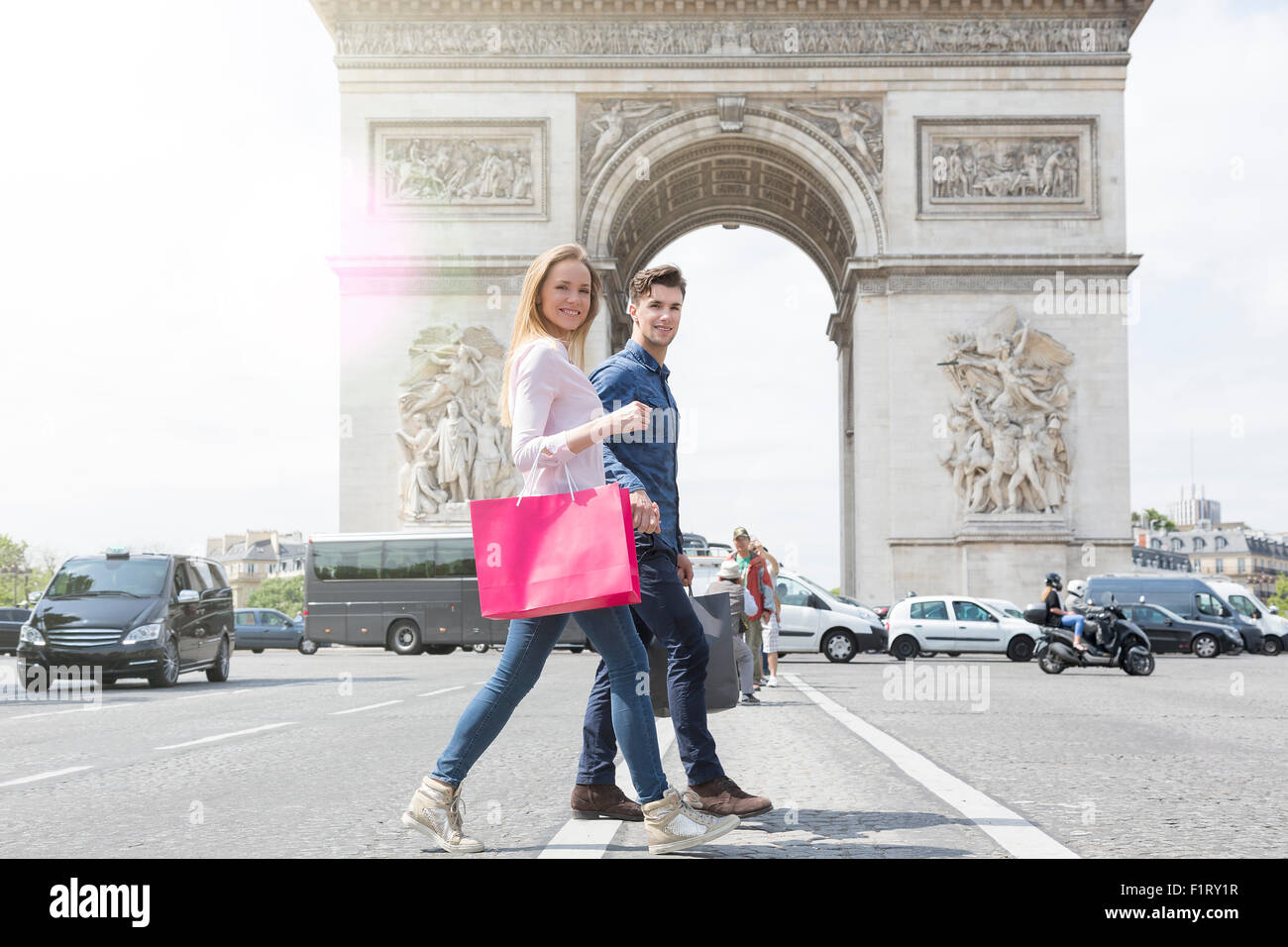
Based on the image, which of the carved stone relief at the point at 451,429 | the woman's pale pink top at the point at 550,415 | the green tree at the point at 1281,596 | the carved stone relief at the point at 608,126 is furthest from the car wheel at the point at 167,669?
the green tree at the point at 1281,596

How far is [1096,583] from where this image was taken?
96.3ft

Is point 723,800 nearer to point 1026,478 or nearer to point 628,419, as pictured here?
point 628,419

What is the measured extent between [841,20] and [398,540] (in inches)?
620

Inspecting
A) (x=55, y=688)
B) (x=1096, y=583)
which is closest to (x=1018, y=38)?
(x=1096, y=583)

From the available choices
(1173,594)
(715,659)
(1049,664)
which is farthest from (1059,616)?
(715,659)

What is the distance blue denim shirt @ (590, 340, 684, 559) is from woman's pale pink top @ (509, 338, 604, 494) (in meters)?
0.47

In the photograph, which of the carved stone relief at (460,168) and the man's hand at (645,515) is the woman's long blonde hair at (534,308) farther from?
the carved stone relief at (460,168)

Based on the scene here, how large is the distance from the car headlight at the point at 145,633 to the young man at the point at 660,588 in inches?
462

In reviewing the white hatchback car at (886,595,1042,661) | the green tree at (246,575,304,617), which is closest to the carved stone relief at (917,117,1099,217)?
the white hatchback car at (886,595,1042,661)

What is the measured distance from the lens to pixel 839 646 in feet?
82.6

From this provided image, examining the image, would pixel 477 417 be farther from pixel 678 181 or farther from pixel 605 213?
pixel 678 181

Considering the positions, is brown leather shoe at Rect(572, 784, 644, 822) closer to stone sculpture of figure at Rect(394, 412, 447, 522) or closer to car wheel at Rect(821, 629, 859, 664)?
car wheel at Rect(821, 629, 859, 664)

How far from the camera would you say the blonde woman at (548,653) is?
4398 mm
